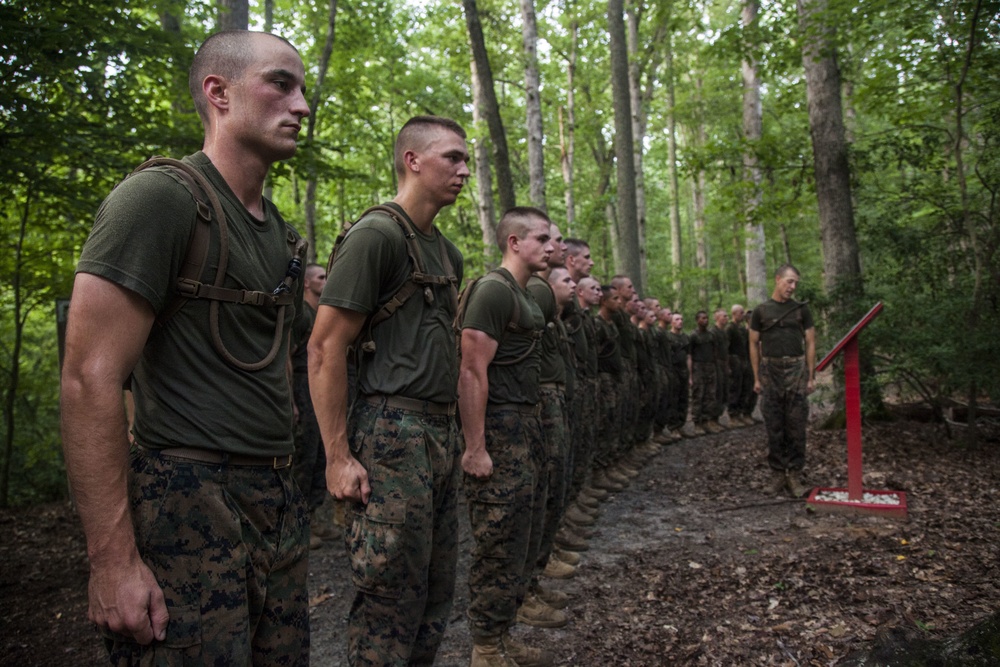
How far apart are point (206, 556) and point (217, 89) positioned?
1.35 metres

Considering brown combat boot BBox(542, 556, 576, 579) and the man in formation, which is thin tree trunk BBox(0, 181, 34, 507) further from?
the man in formation

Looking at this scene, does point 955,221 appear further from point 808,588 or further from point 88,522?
point 88,522

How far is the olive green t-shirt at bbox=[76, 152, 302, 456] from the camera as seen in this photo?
173cm

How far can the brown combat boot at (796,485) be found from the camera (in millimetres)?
7793

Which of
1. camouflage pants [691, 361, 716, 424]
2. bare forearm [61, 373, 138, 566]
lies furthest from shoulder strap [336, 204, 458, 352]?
camouflage pants [691, 361, 716, 424]

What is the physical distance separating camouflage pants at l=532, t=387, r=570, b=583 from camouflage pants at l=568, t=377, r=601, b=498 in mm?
1738

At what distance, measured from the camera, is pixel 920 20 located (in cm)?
843

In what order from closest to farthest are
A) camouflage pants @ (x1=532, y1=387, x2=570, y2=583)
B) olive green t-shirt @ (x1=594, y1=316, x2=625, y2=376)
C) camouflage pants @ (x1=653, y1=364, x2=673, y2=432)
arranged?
1. camouflage pants @ (x1=532, y1=387, x2=570, y2=583)
2. olive green t-shirt @ (x1=594, y1=316, x2=625, y2=376)
3. camouflage pants @ (x1=653, y1=364, x2=673, y2=432)

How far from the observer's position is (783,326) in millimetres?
8312

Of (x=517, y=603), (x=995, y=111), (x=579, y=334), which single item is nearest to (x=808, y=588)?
(x=517, y=603)

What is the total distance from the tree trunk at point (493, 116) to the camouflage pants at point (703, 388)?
580 centimetres

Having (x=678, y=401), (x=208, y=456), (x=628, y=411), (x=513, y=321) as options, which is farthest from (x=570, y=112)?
(x=208, y=456)

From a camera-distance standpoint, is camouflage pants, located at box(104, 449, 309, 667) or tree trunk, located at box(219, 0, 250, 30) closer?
camouflage pants, located at box(104, 449, 309, 667)

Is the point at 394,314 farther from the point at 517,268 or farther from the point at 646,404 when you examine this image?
the point at 646,404
